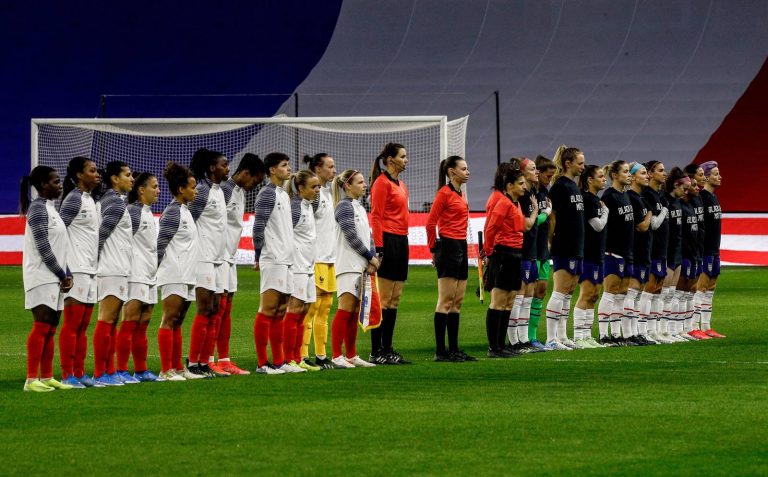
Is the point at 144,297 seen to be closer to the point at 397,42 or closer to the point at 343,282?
the point at 343,282

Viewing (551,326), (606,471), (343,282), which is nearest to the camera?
(606,471)

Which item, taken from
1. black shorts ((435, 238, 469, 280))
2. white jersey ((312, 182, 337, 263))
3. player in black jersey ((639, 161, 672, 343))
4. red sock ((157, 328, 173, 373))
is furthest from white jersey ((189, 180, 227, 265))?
player in black jersey ((639, 161, 672, 343))

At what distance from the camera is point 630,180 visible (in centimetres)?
1541

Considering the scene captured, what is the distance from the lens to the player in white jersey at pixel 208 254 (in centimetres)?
1202

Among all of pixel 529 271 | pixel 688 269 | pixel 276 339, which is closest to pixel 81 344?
pixel 276 339

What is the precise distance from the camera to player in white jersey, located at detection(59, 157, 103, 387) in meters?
11.3

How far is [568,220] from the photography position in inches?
574

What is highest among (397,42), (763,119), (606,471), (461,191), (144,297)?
(397,42)

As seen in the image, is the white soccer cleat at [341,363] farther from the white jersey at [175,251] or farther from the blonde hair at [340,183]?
the white jersey at [175,251]

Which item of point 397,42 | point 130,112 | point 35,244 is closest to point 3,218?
point 130,112

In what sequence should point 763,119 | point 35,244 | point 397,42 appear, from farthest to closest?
1. point 397,42
2. point 763,119
3. point 35,244

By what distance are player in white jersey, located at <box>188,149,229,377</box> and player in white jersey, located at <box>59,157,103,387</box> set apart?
962 mm

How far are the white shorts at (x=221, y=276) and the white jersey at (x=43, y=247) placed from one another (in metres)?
1.46

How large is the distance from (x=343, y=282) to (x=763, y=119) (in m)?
26.9
